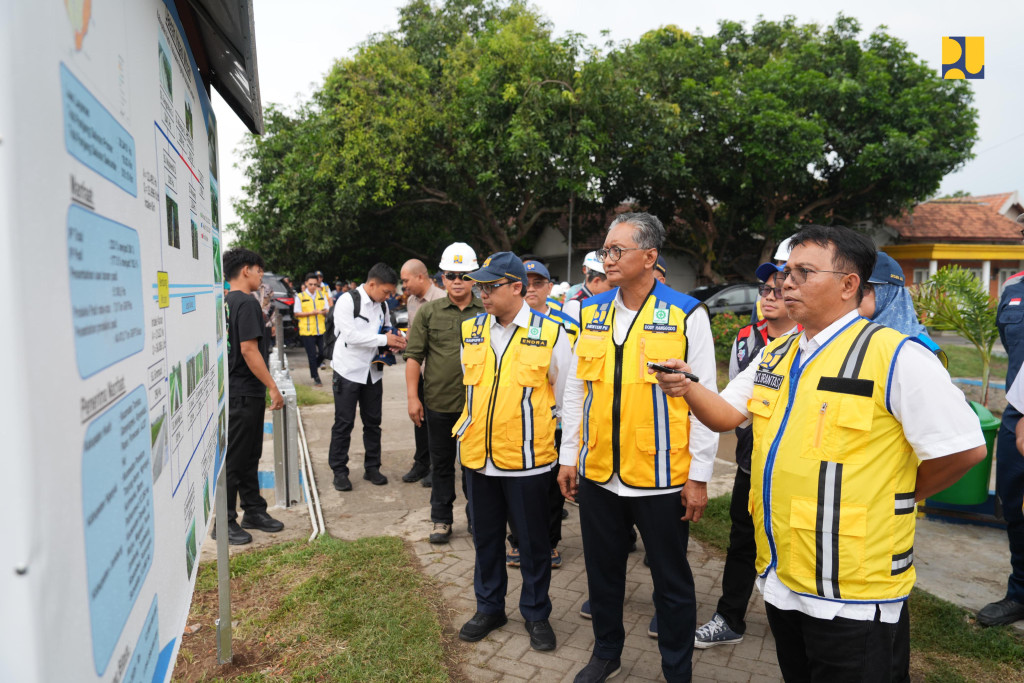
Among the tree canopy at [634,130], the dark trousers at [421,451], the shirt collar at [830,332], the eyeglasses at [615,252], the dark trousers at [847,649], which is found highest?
the tree canopy at [634,130]

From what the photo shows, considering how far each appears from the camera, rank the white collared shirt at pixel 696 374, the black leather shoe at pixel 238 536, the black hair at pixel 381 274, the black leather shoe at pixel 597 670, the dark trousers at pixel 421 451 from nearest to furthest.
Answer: the white collared shirt at pixel 696 374 < the black leather shoe at pixel 597 670 < the black leather shoe at pixel 238 536 < the black hair at pixel 381 274 < the dark trousers at pixel 421 451

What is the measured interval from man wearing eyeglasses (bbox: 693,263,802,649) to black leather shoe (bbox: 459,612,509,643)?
1.10 metres

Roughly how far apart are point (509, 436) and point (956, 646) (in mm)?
2613

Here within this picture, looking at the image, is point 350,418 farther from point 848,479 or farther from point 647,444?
point 848,479

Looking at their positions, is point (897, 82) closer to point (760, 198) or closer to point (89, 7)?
point (760, 198)

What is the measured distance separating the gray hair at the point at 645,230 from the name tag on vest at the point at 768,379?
2.60ft

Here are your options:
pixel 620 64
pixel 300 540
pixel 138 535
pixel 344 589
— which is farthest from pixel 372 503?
pixel 620 64

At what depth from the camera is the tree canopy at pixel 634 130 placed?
1591cm

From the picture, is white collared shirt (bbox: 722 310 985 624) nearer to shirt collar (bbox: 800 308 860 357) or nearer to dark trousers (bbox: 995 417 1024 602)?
shirt collar (bbox: 800 308 860 357)

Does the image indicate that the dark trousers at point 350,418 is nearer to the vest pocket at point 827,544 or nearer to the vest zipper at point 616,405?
the vest zipper at point 616,405

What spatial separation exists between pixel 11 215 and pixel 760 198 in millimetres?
22421

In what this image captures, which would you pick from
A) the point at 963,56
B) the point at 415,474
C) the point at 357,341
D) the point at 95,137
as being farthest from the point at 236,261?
the point at 963,56

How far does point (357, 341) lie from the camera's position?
6.15 m

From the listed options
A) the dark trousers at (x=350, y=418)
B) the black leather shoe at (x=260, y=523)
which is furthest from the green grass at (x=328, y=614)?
the dark trousers at (x=350, y=418)
